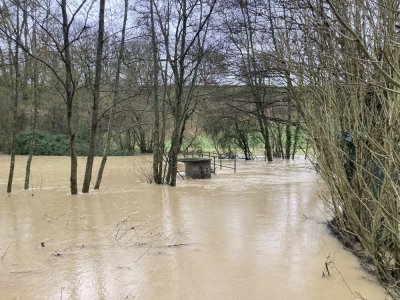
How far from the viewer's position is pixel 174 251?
5.28 m

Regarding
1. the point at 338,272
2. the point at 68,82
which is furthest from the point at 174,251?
the point at 68,82

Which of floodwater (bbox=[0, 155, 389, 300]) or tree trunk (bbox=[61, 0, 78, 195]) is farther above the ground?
tree trunk (bbox=[61, 0, 78, 195])

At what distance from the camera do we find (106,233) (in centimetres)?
626

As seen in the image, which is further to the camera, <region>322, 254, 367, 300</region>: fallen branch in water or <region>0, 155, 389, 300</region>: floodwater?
<region>0, 155, 389, 300</region>: floodwater

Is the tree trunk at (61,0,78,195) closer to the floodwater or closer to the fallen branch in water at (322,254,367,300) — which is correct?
the floodwater

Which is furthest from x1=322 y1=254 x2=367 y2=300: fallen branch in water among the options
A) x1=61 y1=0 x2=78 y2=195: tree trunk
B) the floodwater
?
x1=61 y1=0 x2=78 y2=195: tree trunk

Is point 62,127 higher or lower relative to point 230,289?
higher

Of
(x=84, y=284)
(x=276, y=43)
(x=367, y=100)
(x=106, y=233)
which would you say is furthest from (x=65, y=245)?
(x=276, y=43)

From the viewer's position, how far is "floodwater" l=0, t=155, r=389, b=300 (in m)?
4.08

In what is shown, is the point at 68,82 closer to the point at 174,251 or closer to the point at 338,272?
the point at 174,251

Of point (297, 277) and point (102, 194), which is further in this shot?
point (102, 194)

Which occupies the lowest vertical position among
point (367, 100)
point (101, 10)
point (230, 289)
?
point (230, 289)

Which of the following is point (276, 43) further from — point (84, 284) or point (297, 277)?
point (84, 284)

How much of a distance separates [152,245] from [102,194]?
542cm
